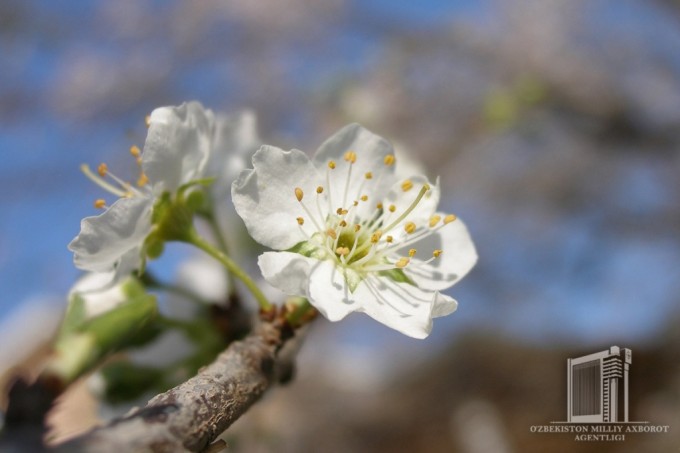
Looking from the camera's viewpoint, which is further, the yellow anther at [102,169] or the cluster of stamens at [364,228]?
the yellow anther at [102,169]

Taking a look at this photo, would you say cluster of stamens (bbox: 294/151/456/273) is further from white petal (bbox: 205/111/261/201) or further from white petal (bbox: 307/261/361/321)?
white petal (bbox: 205/111/261/201)

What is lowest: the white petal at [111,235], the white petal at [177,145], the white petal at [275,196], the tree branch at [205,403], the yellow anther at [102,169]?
the tree branch at [205,403]

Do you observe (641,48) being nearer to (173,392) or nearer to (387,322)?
(387,322)

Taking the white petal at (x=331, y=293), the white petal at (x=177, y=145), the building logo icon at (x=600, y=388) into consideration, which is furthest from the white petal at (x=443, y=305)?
the building logo icon at (x=600, y=388)

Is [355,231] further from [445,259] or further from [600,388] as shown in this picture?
[600,388]

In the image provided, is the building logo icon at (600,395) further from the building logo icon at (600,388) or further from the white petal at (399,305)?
the white petal at (399,305)

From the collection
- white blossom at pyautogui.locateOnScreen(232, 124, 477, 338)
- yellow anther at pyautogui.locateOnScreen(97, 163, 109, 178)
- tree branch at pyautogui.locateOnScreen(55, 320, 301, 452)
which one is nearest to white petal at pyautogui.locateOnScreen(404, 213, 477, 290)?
white blossom at pyautogui.locateOnScreen(232, 124, 477, 338)

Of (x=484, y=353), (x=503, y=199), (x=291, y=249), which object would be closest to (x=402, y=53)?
(x=503, y=199)
